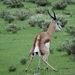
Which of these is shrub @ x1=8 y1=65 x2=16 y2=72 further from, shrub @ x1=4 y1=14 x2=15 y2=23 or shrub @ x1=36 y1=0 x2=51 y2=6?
shrub @ x1=36 y1=0 x2=51 y2=6

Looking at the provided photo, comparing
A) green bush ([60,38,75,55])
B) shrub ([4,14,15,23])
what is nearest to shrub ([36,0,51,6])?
shrub ([4,14,15,23])

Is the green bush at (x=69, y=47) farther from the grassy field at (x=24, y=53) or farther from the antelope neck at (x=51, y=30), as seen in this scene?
the antelope neck at (x=51, y=30)

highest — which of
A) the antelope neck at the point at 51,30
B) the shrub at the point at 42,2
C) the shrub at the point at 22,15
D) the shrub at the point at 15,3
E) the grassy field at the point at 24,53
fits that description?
the antelope neck at the point at 51,30

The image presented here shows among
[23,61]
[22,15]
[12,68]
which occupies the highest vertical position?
[12,68]

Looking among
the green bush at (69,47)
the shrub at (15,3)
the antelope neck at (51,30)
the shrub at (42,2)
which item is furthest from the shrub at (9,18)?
the antelope neck at (51,30)

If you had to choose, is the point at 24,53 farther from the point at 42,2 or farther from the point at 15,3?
the point at 42,2

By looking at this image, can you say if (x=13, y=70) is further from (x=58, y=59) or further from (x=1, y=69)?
(x=58, y=59)

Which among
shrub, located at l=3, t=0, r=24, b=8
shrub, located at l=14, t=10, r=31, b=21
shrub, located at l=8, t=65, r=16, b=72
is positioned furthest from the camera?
shrub, located at l=3, t=0, r=24, b=8

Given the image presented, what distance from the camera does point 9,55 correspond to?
65.3 feet

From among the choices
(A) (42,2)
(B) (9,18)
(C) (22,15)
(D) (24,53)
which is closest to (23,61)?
(D) (24,53)

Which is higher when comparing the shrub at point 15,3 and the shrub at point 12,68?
the shrub at point 12,68

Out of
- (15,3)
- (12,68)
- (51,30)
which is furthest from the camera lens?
(15,3)

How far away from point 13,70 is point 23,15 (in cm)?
1799

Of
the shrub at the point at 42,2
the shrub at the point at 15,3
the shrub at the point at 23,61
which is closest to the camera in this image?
the shrub at the point at 23,61
